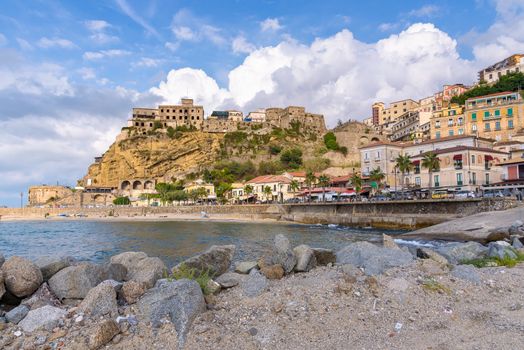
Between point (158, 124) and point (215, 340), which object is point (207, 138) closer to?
point (158, 124)

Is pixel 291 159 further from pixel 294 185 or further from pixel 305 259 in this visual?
pixel 305 259

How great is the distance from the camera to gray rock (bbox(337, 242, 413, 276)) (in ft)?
31.1

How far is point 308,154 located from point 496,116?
51891 millimetres

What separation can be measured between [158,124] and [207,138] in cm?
1820

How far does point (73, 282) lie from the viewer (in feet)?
25.7

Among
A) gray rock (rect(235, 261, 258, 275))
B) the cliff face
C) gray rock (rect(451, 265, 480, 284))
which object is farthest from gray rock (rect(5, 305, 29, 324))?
the cliff face

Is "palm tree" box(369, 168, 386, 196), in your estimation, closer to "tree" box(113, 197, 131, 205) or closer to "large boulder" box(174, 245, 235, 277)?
"large boulder" box(174, 245, 235, 277)

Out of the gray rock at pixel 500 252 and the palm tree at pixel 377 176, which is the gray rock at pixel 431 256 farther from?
the palm tree at pixel 377 176

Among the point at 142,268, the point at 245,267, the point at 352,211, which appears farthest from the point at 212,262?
the point at 352,211

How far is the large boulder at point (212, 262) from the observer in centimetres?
926

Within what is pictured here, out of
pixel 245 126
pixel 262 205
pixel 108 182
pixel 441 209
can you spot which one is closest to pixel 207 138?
pixel 245 126

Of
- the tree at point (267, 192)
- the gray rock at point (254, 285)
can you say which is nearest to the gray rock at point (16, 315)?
the gray rock at point (254, 285)

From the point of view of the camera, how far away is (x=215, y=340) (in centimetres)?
613

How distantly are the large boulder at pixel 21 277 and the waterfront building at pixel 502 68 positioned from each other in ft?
344
